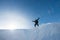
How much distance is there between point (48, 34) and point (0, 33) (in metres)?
17.1

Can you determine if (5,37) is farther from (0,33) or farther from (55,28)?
(55,28)

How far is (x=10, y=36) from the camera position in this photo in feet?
101

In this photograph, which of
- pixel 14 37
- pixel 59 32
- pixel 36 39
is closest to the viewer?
pixel 59 32

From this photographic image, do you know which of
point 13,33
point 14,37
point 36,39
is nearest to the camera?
point 36,39

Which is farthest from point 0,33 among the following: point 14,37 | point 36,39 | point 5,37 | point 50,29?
point 50,29

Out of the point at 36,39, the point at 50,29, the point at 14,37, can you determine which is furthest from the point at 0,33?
the point at 50,29

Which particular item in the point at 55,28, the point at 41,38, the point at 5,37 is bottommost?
the point at 41,38

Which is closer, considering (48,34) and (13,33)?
(48,34)

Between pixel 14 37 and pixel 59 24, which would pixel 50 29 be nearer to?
pixel 59 24

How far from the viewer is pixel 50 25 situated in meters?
19.1

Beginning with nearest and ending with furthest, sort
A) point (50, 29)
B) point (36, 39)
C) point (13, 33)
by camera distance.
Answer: point (50, 29) → point (36, 39) → point (13, 33)

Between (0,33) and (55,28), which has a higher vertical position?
(0,33)

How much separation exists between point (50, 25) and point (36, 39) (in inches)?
121

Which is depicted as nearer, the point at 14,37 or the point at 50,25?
the point at 50,25
